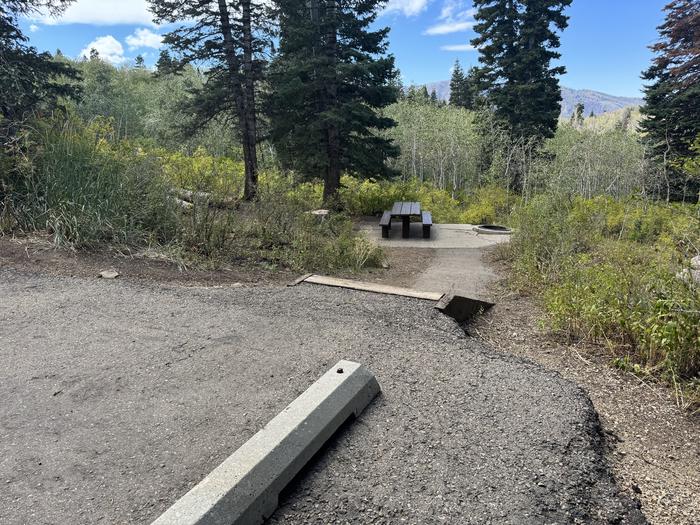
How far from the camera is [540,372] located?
8.90 ft

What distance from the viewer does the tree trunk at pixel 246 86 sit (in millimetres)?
10562

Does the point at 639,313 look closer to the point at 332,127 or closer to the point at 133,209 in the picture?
the point at 133,209

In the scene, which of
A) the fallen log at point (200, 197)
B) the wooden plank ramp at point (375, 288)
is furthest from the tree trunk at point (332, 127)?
the wooden plank ramp at point (375, 288)

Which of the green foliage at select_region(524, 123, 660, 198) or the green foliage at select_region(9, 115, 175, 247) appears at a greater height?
the green foliage at select_region(524, 123, 660, 198)

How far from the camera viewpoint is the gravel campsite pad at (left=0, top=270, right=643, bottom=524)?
163 centimetres

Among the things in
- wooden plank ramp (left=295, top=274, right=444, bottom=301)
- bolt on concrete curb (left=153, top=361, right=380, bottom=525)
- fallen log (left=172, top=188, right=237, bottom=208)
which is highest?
fallen log (left=172, top=188, right=237, bottom=208)

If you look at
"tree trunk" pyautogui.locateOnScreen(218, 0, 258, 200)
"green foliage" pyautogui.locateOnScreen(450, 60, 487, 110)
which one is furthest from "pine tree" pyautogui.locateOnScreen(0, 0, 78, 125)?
"green foliage" pyautogui.locateOnScreen(450, 60, 487, 110)

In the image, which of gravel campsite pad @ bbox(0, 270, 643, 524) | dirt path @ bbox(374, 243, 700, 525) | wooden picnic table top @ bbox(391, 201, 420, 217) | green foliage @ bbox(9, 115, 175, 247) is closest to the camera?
gravel campsite pad @ bbox(0, 270, 643, 524)

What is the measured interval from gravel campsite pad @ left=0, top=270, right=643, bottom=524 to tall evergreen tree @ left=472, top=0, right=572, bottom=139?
17.4 meters

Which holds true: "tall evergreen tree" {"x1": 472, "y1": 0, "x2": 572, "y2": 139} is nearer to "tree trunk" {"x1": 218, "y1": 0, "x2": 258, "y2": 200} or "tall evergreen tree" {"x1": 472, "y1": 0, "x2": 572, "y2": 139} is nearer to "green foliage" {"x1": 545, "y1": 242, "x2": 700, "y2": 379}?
"tree trunk" {"x1": 218, "y1": 0, "x2": 258, "y2": 200}

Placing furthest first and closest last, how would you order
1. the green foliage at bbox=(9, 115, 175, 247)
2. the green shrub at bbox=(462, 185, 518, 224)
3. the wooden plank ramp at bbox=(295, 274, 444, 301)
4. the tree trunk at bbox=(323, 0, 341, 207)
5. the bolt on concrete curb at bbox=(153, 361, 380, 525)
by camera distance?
the green shrub at bbox=(462, 185, 518, 224), the tree trunk at bbox=(323, 0, 341, 207), the green foliage at bbox=(9, 115, 175, 247), the wooden plank ramp at bbox=(295, 274, 444, 301), the bolt on concrete curb at bbox=(153, 361, 380, 525)

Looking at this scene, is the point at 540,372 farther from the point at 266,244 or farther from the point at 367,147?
the point at 367,147

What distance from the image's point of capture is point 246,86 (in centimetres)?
1074

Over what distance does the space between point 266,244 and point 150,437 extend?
409 cm
